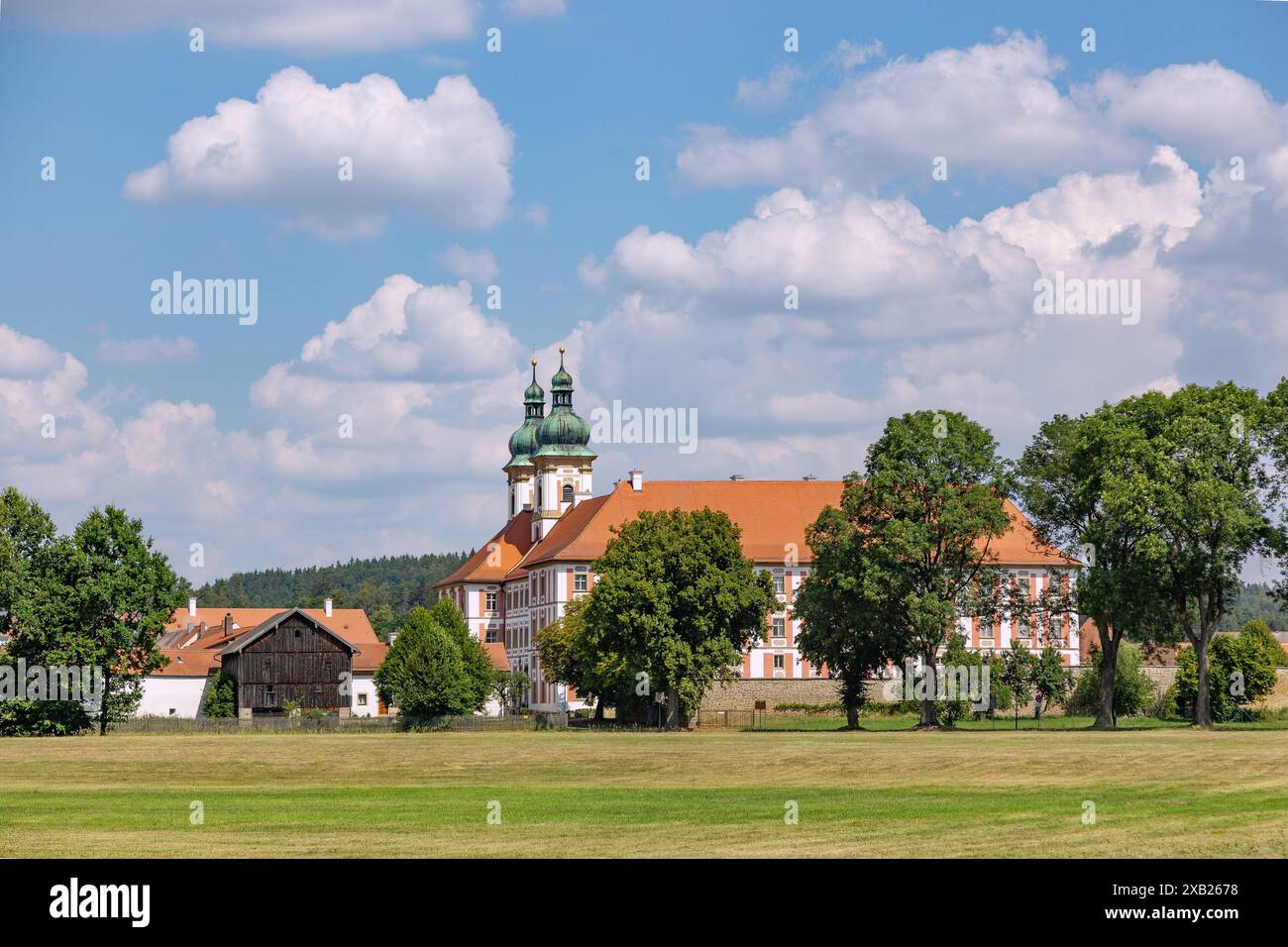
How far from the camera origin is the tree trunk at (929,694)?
77688 mm

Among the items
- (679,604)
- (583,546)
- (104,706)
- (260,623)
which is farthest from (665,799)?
(260,623)

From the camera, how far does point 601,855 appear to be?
23.0 metres

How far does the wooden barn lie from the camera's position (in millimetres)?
108875

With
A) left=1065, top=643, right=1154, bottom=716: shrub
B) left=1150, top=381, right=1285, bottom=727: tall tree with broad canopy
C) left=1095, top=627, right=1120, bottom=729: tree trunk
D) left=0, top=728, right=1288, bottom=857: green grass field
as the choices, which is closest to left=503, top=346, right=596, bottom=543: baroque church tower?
left=1065, top=643, right=1154, bottom=716: shrub

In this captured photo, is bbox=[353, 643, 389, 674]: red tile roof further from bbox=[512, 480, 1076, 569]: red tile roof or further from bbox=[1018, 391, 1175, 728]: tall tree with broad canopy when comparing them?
bbox=[1018, 391, 1175, 728]: tall tree with broad canopy

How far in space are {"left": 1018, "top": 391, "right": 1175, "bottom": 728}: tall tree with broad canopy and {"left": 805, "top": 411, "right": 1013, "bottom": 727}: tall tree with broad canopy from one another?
249cm

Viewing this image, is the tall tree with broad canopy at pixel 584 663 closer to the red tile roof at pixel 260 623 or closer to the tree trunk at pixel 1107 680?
the tree trunk at pixel 1107 680

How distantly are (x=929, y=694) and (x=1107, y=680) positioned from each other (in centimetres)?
810

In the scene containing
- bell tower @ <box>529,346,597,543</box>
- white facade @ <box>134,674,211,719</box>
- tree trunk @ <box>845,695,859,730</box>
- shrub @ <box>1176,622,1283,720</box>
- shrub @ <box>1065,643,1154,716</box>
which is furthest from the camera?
bell tower @ <box>529,346,597,543</box>

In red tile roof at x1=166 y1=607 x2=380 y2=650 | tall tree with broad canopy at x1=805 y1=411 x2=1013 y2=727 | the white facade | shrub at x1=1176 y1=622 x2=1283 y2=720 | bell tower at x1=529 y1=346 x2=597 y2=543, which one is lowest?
the white facade

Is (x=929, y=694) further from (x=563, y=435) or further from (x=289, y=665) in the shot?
(x=563, y=435)

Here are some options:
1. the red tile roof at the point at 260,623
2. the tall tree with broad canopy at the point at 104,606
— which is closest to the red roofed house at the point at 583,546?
the red tile roof at the point at 260,623
